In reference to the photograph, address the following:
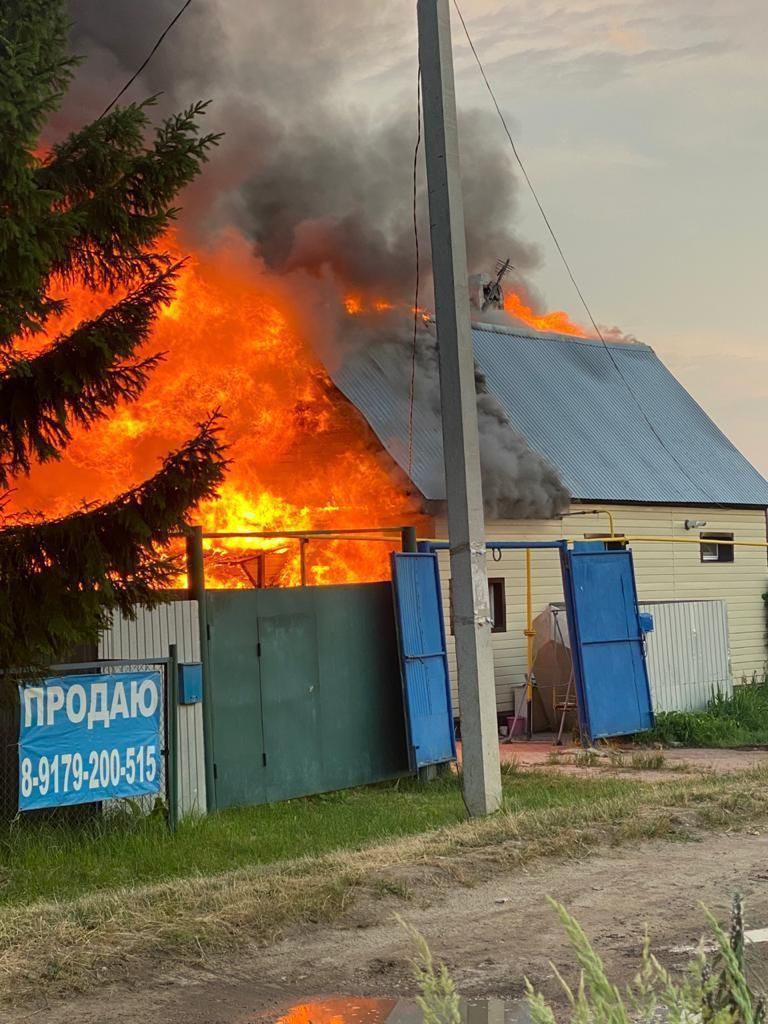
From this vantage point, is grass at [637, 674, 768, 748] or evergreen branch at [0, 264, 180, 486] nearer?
evergreen branch at [0, 264, 180, 486]

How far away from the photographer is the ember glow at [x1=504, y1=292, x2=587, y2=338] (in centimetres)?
2619

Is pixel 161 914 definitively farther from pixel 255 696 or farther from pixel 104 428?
pixel 104 428

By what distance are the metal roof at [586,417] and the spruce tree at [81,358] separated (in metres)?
9.74

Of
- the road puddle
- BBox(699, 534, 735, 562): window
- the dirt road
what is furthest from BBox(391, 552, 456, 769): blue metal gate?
BBox(699, 534, 735, 562): window

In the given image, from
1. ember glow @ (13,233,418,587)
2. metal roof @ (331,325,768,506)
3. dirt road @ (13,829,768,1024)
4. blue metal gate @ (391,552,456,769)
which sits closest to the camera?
dirt road @ (13,829,768,1024)

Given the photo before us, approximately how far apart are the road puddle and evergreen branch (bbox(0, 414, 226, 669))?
11.2ft

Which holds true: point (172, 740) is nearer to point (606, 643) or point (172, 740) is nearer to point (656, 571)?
point (606, 643)

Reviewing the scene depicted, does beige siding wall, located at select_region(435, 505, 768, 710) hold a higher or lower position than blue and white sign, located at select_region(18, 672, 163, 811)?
higher

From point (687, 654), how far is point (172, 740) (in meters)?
10.8

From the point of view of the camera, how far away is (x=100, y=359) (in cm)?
851

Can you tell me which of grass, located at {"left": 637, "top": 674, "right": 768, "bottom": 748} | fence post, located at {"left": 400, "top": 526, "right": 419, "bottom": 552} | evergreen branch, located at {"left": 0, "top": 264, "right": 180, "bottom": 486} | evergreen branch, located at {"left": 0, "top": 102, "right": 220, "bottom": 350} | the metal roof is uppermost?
the metal roof

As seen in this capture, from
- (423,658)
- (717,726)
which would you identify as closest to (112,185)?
(423,658)

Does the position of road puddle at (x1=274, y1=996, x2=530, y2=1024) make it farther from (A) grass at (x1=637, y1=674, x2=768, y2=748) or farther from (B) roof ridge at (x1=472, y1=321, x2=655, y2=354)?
(B) roof ridge at (x1=472, y1=321, x2=655, y2=354)

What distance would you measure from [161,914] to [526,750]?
9.92 meters
